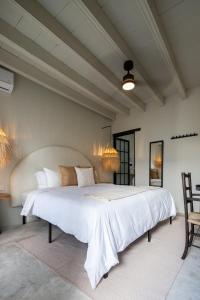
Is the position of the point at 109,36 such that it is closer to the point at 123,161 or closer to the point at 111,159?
the point at 111,159

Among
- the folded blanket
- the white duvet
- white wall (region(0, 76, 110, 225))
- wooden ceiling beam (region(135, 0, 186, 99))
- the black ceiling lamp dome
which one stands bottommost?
the white duvet

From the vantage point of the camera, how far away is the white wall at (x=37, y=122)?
10.0 feet

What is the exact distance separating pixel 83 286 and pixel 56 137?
9.71 feet

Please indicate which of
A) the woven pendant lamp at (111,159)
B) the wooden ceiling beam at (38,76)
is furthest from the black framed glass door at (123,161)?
the wooden ceiling beam at (38,76)

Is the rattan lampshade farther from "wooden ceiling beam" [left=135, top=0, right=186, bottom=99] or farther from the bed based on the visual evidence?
"wooden ceiling beam" [left=135, top=0, right=186, bottom=99]

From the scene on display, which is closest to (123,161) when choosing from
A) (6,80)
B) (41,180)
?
(41,180)

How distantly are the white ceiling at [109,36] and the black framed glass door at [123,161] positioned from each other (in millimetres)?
2772

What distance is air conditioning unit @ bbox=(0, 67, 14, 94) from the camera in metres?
2.89

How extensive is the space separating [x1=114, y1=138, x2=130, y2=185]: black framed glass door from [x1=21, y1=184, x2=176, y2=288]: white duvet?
10.0 ft

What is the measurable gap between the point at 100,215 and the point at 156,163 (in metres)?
3.19

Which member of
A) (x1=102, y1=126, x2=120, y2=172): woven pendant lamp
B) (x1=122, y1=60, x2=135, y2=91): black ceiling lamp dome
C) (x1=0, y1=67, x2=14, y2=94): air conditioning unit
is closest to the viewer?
(x1=122, y1=60, x2=135, y2=91): black ceiling lamp dome

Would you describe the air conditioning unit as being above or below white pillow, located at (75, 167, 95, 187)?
above

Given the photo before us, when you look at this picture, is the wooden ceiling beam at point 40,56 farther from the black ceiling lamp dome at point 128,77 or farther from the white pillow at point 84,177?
the white pillow at point 84,177

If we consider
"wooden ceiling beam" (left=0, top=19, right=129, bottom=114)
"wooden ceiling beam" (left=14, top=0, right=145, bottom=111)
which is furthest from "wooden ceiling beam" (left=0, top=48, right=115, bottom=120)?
"wooden ceiling beam" (left=14, top=0, right=145, bottom=111)
